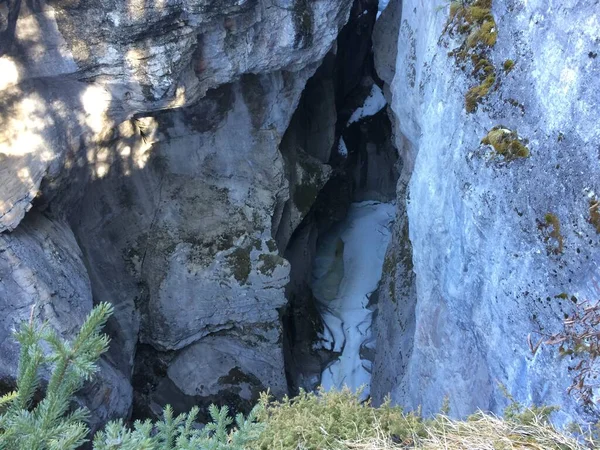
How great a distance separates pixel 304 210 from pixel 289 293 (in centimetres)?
214

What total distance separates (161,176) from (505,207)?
7791 millimetres

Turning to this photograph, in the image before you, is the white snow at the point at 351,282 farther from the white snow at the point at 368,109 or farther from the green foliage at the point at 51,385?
the green foliage at the point at 51,385

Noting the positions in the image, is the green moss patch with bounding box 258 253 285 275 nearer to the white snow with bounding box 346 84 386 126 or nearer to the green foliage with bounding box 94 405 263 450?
the green foliage with bounding box 94 405 263 450

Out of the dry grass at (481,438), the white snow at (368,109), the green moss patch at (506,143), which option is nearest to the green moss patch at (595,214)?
the green moss patch at (506,143)

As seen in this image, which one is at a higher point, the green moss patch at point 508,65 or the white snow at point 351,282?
the green moss patch at point 508,65

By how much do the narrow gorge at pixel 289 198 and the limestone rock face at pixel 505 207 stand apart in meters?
0.02

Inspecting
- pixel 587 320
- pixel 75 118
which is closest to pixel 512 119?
pixel 587 320

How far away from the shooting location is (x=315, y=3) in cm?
805

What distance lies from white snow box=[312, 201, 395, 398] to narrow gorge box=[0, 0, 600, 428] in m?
0.06

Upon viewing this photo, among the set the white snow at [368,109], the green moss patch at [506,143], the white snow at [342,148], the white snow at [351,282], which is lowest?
the white snow at [351,282]

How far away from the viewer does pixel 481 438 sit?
2.80m

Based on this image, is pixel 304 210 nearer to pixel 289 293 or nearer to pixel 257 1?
pixel 289 293

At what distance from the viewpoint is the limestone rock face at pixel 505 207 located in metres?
3.64

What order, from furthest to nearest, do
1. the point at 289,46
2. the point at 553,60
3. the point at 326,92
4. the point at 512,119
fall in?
the point at 326,92, the point at 289,46, the point at 512,119, the point at 553,60
